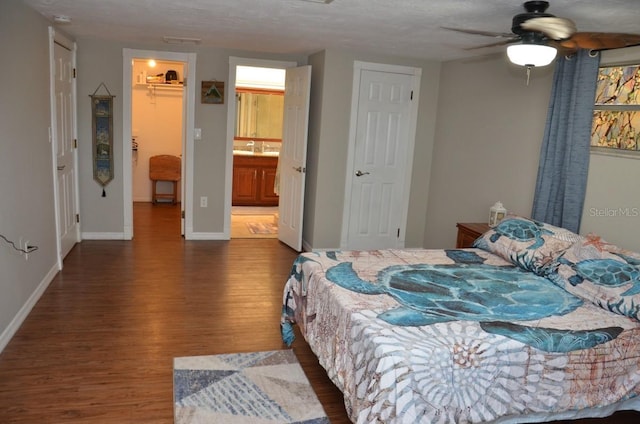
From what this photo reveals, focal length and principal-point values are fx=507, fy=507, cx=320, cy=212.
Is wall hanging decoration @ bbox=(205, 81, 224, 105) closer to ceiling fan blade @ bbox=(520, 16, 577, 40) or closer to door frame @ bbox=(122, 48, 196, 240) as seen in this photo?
door frame @ bbox=(122, 48, 196, 240)

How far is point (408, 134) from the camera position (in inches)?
221

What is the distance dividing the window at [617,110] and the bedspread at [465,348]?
120cm

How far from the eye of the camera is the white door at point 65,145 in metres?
4.48

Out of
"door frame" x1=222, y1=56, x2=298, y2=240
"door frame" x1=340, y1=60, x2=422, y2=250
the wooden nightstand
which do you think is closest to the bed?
the wooden nightstand

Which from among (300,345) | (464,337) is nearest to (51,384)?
(300,345)

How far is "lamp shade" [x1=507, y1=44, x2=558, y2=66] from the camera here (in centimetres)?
263

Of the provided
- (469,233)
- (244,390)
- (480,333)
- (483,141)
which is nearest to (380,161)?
(483,141)

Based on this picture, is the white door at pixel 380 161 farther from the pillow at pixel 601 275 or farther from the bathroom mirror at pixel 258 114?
the bathroom mirror at pixel 258 114

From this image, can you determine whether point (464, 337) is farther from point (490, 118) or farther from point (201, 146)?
point (201, 146)

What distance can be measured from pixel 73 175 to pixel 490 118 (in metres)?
4.20

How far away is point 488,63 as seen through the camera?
4.79 m

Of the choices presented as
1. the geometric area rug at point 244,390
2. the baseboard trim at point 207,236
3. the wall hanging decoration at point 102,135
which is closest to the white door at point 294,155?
the baseboard trim at point 207,236

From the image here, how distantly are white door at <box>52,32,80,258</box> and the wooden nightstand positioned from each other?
351cm

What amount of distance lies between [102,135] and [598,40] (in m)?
4.75
